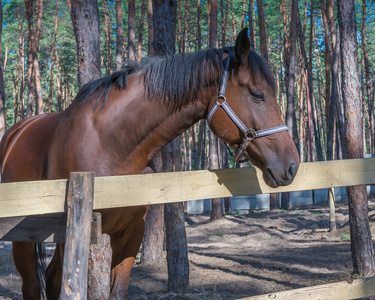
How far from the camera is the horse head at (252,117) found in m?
2.31

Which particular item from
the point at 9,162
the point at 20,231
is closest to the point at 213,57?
the point at 20,231

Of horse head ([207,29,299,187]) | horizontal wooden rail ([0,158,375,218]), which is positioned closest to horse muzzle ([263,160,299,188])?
horse head ([207,29,299,187])

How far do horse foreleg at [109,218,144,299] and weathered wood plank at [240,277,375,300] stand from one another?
106 centimetres

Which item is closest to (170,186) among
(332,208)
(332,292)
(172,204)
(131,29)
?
(332,292)

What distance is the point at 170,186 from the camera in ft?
7.43

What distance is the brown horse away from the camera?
2406 millimetres

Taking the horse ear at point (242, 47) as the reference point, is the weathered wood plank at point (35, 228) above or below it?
below

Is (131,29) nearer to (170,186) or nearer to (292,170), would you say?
(170,186)

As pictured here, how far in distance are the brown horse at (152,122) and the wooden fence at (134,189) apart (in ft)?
0.91

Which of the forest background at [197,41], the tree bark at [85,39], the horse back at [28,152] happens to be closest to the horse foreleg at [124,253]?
the horse back at [28,152]

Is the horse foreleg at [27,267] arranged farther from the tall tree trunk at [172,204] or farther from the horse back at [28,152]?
the tall tree trunk at [172,204]

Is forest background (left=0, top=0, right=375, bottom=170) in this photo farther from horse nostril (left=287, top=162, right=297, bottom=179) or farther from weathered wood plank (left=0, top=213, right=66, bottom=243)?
weathered wood plank (left=0, top=213, right=66, bottom=243)

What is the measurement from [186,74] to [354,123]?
11.7 feet

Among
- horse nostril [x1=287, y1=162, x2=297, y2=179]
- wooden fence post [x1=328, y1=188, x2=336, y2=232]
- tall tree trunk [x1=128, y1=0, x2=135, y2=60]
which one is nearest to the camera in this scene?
horse nostril [x1=287, y1=162, x2=297, y2=179]
